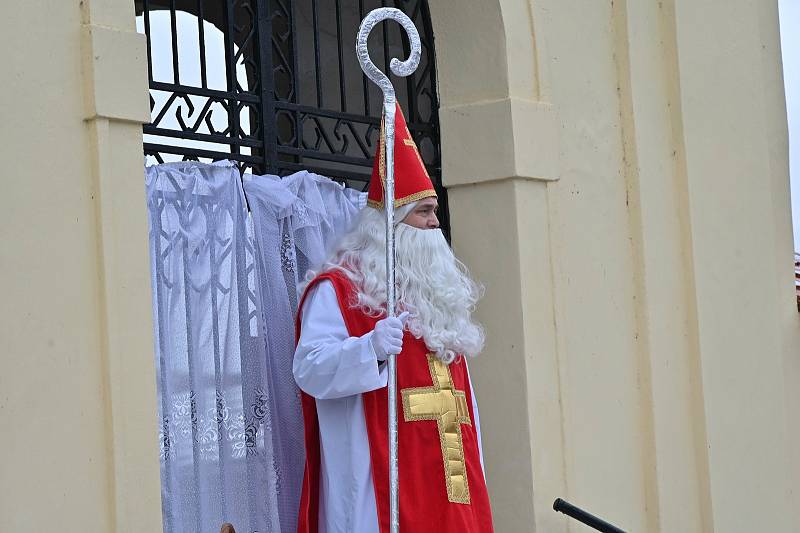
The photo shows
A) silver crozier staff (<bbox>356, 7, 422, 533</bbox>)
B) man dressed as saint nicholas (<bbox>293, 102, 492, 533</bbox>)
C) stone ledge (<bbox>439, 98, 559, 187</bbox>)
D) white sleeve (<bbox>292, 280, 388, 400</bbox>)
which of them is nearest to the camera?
silver crozier staff (<bbox>356, 7, 422, 533</bbox>)

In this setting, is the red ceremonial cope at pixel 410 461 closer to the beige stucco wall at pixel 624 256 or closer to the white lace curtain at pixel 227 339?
the white lace curtain at pixel 227 339

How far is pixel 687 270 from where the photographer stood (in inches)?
260

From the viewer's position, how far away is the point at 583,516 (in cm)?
556

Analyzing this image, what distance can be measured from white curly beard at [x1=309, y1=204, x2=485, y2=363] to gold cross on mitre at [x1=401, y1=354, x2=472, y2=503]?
3.4 inches

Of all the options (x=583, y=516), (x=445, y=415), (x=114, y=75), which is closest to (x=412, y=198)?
(x=445, y=415)

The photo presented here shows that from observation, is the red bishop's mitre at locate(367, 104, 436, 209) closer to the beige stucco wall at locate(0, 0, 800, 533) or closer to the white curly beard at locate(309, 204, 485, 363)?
the white curly beard at locate(309, 204, 485, 363)

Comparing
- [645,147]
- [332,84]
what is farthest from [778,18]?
[332,84]

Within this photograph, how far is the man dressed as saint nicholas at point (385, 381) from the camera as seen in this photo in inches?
183

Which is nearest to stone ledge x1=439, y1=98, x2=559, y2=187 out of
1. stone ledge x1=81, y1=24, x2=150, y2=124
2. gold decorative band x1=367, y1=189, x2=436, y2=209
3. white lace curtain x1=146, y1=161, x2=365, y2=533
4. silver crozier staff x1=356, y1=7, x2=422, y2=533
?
white lace curtain x1=146, y1=161, x2=365, y2=533

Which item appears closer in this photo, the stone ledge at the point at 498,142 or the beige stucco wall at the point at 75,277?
the beige stucco wall at the point at 75,277

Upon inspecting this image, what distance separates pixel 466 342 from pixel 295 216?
2.69ft

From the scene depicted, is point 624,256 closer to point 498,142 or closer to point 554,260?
point 554,260

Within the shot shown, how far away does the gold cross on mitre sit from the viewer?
187 inches

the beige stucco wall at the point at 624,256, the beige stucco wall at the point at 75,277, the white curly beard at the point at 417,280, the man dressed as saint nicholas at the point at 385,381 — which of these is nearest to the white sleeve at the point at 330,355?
the man dressed as saint nicholas at the point at 385,381
